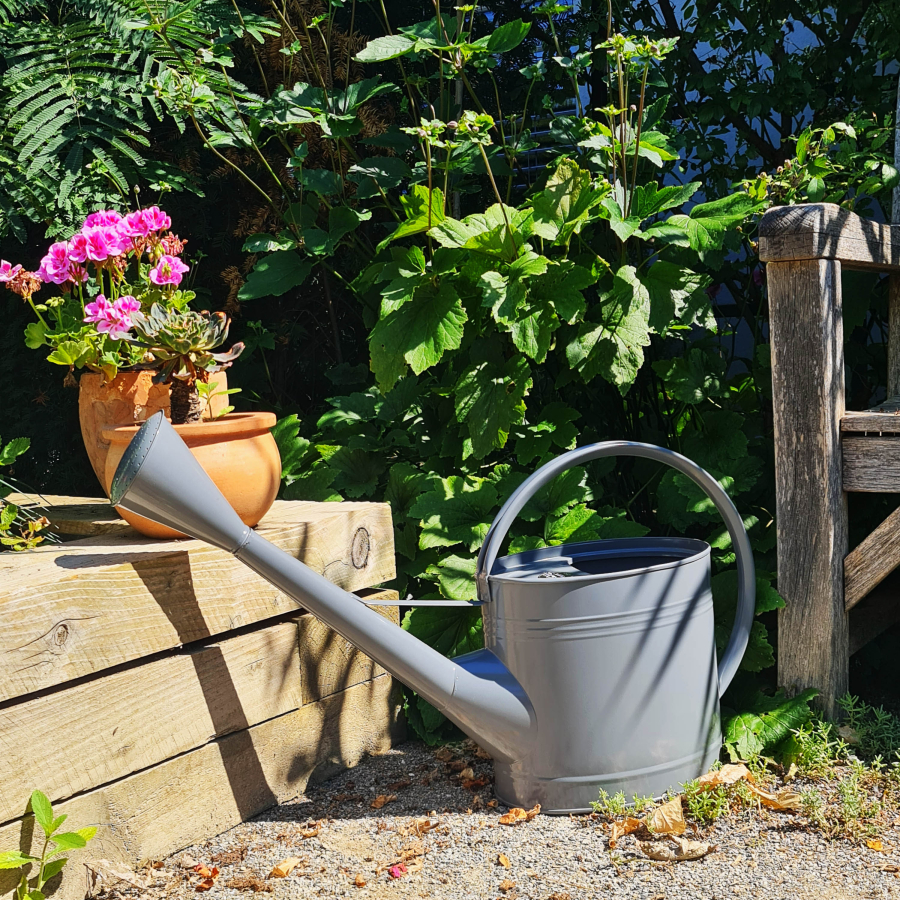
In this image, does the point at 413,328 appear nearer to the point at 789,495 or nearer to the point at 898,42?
the point at 789,495

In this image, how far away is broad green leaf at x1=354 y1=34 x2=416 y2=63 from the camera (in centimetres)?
205

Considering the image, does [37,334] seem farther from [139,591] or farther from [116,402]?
[139,591]

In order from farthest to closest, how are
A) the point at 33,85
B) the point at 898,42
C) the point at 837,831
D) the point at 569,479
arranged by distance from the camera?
the point at 898,42 → the point at 33,85 → the point at 569,479 → the point at 837,831

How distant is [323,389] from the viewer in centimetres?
304

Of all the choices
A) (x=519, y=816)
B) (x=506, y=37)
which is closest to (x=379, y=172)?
(x=506, y=37)


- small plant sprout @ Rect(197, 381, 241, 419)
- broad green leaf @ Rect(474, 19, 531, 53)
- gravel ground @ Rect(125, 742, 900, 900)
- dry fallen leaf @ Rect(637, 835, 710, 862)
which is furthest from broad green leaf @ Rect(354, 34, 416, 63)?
dry fallen leaf @ Rect(637, 835, 710, 862)

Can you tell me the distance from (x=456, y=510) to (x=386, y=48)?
1.03 m

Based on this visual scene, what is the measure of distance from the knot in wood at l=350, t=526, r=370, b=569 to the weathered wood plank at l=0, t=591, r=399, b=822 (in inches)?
5.6

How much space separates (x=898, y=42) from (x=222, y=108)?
169 centimetres

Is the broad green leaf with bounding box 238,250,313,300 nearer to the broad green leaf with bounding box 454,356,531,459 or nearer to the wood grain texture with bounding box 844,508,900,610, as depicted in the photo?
the broad green leaf with bounding box 454,356,531,459

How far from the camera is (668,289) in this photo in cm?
209

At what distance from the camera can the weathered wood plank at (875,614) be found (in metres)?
1.95

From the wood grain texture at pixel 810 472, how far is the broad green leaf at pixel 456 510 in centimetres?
58

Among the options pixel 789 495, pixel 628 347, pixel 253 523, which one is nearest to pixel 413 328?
pixel 628 347
